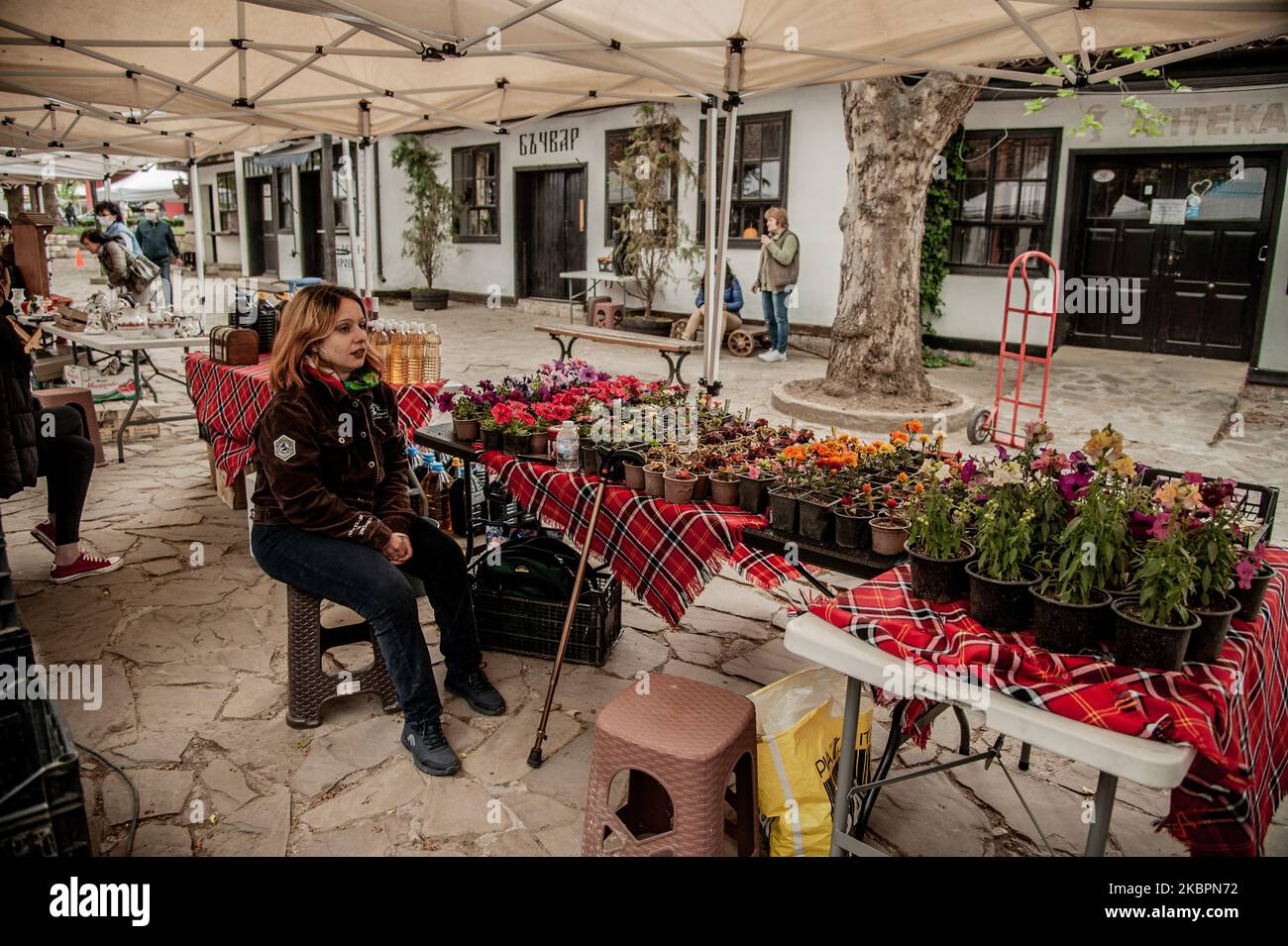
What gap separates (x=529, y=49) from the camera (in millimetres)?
4906

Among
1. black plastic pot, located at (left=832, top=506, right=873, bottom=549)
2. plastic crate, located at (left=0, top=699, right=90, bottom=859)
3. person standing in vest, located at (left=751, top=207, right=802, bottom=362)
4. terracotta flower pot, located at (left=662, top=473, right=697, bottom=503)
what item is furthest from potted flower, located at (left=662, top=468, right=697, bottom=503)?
person standing in vest, located at (left=751, top=207, right=802, bottom=362)

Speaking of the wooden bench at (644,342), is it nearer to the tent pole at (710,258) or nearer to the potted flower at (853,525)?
the tent pole at (710,258)

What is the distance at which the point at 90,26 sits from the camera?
19.4ft

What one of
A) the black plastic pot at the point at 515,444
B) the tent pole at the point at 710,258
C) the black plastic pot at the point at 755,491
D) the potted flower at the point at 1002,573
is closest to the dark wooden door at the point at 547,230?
the tent pole at the point at 710,258

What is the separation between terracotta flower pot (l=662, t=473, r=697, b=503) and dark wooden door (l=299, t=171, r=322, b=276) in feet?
66.3

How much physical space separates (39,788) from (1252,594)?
2794 millimetres

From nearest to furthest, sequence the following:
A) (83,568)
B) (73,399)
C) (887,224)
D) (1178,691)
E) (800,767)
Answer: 1. (1178,691)
2. (800,767)
3. (83,568)
4. (73,399)
5. (887,224)

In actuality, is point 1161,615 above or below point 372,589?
above

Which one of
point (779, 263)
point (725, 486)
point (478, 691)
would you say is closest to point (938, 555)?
point (725, 486)

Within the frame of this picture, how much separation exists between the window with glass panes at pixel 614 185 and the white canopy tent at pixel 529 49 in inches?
261

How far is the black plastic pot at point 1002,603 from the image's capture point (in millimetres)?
2229

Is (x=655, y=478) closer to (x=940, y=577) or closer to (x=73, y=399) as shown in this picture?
(x=940, y=577)

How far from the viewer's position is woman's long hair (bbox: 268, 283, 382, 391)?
10.7ft

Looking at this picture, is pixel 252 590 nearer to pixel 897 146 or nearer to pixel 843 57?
pixel 843 57
